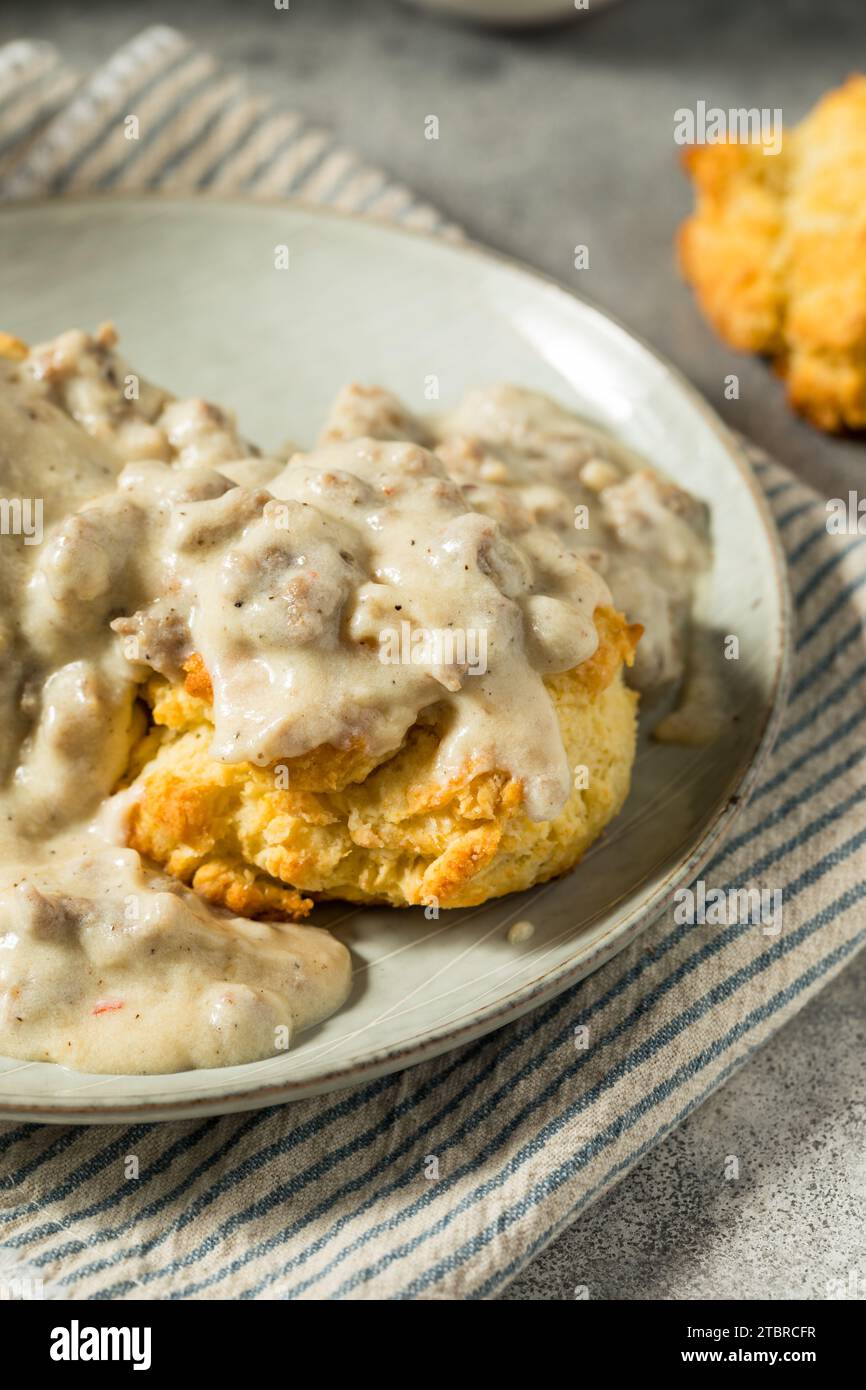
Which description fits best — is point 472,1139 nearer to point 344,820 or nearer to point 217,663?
point 344,820

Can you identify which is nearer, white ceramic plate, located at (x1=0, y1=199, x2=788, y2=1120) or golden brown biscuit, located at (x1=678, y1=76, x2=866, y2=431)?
white ceramic plate, located at (x1=0, y1=199, x2=788, y2=1120)

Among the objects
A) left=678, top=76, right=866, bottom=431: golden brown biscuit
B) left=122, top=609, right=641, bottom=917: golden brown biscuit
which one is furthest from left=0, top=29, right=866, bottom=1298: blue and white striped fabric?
left=678, top=76, right=866, bottom=431: golden brown biscuit

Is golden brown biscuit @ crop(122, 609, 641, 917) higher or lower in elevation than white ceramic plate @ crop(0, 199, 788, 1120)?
lower

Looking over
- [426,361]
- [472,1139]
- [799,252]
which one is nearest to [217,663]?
[472,1139]

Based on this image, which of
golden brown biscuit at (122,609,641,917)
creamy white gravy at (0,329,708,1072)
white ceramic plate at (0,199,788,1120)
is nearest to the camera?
creamy white gravy at (0,329,708,1072)

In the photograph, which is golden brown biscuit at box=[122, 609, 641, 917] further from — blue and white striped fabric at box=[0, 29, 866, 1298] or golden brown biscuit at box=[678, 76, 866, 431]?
golden brown biscuit at box=[678, 76, 866, 431]

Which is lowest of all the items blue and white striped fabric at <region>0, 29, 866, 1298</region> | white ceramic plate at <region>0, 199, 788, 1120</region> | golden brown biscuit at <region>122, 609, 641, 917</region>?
blue and white striped fabric at <region>0, 29, 866, 1298</region>

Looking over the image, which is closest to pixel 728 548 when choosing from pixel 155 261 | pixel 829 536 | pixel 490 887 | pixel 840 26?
pixel 829 536
